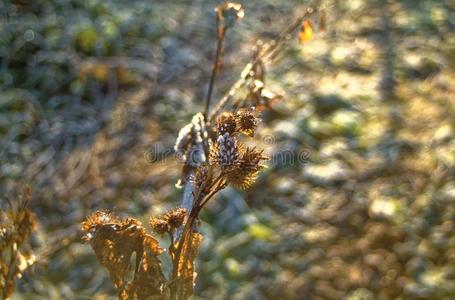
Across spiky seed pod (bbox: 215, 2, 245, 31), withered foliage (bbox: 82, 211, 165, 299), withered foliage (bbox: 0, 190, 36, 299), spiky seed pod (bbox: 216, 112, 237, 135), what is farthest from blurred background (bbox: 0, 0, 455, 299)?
spiky seed pod (bbox: 216, 112, 237, 135)

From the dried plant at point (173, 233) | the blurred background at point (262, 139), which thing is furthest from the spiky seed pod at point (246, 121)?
the blurred background at point (262, 139)

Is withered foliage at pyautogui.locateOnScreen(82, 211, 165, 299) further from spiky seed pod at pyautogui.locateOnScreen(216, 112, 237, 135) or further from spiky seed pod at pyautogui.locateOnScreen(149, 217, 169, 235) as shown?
spiky seed pod at pyautogui.locateOnScreen(216, 112, 237, 135)

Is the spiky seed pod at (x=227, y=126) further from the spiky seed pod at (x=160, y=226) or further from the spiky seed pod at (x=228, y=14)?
the spiky seed pod at (x=228, y=14)

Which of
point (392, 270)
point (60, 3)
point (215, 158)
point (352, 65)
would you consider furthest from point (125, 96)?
point (215, 158)

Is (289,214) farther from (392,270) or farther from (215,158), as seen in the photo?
(215,158)

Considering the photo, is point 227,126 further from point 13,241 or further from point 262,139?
point 262,139
